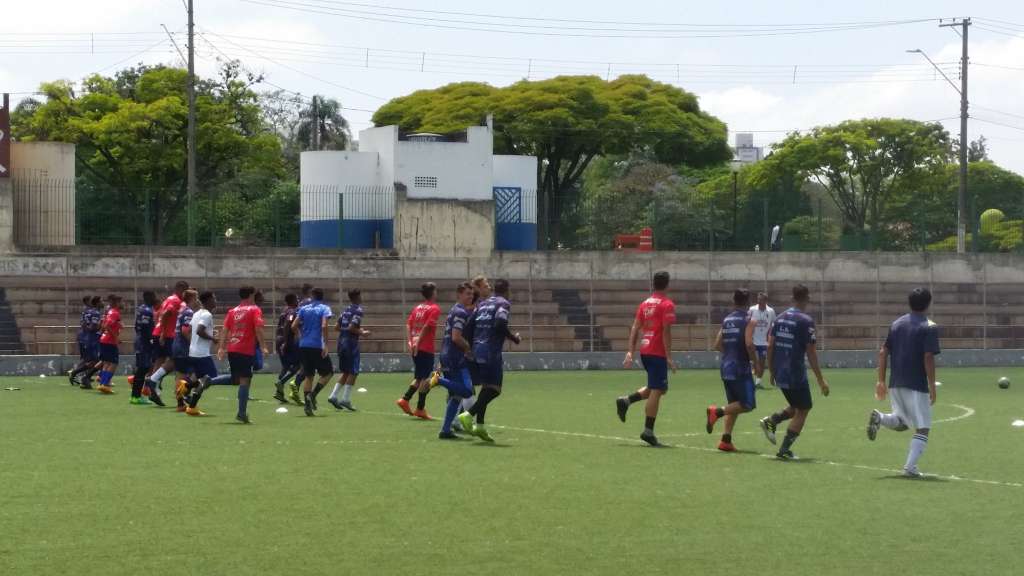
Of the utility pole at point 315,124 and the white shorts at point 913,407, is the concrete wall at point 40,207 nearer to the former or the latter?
the white shorts at point 913,407

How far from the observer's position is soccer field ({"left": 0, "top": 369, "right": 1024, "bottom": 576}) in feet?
28.9

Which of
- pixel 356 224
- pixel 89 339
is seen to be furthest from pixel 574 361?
pixel 89 339

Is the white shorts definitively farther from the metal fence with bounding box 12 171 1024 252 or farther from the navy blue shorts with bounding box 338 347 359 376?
the metal fence with bounding box 12 171 1024 252

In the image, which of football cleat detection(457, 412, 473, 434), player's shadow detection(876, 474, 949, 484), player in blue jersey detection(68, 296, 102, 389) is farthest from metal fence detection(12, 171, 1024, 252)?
player's shadow detection(876, 474, 949, 484)

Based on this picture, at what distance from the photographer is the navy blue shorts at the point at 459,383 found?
1673 cm

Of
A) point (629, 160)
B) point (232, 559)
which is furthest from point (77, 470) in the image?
point (629, 160)

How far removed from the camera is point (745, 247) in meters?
45.8

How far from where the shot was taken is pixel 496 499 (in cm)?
1138

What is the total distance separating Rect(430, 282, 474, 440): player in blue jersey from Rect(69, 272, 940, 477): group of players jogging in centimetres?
1

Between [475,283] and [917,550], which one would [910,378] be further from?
[475,283]

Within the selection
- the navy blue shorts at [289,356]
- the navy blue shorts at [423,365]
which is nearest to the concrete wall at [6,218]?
the navy blue shorts at [289,356]

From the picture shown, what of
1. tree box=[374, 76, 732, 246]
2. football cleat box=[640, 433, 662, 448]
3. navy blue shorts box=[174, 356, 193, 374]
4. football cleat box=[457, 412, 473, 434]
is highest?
tree box=[374, 76, 732, 246]

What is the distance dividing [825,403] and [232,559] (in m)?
16.4

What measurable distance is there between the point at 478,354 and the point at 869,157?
192ft
